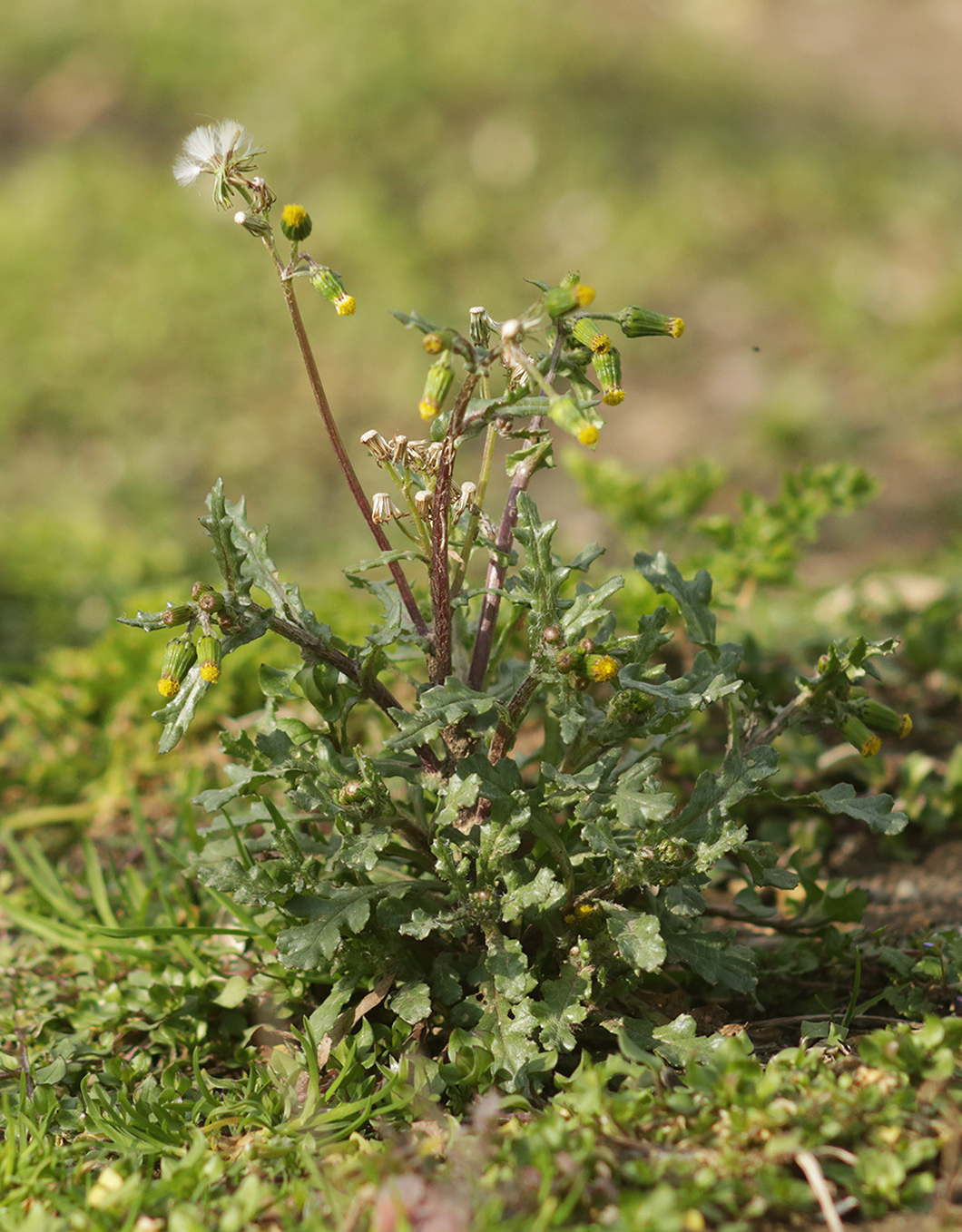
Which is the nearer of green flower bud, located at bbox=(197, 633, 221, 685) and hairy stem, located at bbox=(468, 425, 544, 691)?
green flower bud, located at bbox=(197, 633, 221, 685)

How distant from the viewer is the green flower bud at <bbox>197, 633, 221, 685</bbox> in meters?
1.62

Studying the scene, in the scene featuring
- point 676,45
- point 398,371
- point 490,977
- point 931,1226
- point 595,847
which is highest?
point 676,45

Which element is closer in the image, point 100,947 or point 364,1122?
point 364,1122

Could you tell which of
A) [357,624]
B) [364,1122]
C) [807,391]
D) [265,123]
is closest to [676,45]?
[265,123]

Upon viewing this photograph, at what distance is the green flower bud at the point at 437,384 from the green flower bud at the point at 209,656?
475 mm

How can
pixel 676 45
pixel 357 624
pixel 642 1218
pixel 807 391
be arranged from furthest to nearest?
pixel 676 45 < pixel 807 391 < pixel 357 624 < pixel 642 1218

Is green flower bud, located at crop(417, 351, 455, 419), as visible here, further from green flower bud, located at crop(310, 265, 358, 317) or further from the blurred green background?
the blurred green background

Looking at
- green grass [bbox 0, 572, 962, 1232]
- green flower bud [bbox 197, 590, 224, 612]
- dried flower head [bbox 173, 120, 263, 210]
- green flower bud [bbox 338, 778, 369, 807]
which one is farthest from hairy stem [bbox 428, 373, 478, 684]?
green grass [bbox 0, 572, 962, 1232]

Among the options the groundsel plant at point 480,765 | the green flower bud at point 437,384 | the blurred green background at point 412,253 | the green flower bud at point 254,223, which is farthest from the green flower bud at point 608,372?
the blurred green background at point 412,253

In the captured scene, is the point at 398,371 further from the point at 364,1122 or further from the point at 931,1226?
the point at 931,1226

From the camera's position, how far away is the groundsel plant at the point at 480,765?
1.74 m

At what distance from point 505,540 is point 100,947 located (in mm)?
1188

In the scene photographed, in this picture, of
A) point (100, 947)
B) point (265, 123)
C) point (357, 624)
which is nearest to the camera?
point (100, 947)

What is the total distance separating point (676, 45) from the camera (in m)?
10.6
